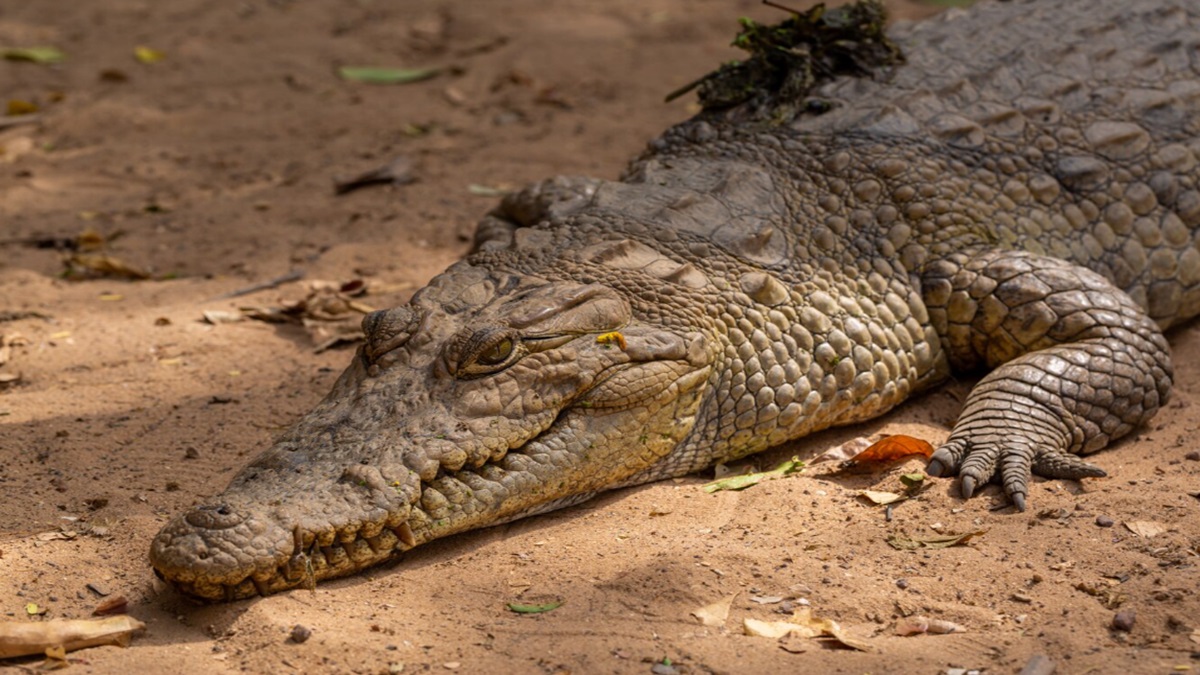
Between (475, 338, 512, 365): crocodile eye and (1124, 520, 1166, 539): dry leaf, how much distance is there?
1.93 m

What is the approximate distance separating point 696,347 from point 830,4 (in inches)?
224

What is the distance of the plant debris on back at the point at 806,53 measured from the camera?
5.59m

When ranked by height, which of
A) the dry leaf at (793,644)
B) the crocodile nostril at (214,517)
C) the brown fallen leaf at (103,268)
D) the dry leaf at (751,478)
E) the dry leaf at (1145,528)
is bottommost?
the brown fallen leaf at (103,268)

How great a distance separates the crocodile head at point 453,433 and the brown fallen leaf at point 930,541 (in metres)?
0.86

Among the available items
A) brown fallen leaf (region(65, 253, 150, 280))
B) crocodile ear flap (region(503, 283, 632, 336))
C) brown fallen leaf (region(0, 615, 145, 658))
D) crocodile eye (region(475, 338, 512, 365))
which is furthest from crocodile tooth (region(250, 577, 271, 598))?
brown fallen leaf (region(65, 253, 150, 280))

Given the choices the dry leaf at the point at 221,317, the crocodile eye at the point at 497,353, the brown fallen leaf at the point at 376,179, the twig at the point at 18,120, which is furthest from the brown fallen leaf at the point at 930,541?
the twig at the point at 18,120

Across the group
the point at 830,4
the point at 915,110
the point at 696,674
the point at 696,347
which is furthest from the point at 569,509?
the point at 830,4

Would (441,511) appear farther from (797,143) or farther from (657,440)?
(797,143)

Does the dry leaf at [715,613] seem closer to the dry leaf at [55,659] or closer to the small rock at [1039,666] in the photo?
the small rock at [1039,666]

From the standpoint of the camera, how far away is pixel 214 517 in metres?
3.43

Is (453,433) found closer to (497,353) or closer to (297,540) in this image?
(497,353)

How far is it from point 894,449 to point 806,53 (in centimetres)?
199

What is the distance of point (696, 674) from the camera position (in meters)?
3.15

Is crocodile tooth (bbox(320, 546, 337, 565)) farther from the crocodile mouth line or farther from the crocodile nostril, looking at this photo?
the crocodile nostril
